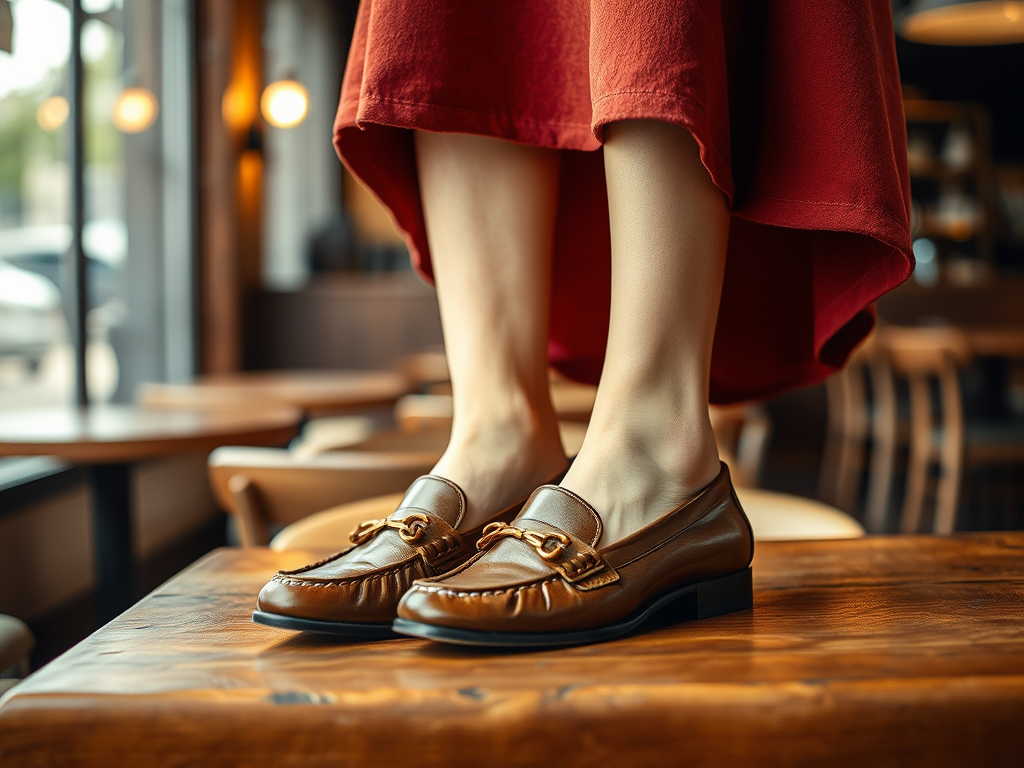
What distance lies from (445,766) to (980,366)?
3881 millimetres

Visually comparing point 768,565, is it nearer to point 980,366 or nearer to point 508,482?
point 508,482

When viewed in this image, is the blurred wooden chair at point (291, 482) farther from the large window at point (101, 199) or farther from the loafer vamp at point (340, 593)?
the large window at point (101, 199)

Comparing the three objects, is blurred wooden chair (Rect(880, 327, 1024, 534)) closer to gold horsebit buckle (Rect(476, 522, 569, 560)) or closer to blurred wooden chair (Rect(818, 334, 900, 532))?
blurred wooden chair (Rect(818, 334, 900, 532))

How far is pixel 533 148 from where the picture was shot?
2.38ft

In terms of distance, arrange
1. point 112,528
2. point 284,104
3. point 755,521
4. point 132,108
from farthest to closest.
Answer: point 284,104
point 132,108
point 112,528
point 755,521

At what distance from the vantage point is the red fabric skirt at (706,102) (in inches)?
22.9

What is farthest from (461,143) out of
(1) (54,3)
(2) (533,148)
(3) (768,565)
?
(1) (54,3)

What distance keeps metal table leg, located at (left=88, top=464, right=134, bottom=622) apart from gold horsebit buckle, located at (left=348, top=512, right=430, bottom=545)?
5.36 feet

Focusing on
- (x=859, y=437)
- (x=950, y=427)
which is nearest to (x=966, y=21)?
(x=950, y=427)

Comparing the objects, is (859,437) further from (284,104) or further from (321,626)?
(321,626)

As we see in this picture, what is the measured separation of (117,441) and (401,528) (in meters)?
1.35

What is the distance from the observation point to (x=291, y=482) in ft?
4.05

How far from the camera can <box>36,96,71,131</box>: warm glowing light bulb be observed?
2.76 metres

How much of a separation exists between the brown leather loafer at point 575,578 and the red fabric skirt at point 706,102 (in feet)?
0.69
